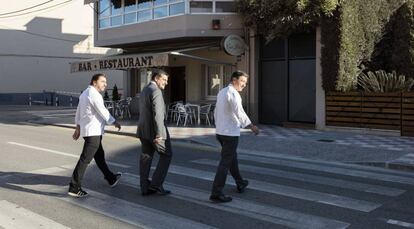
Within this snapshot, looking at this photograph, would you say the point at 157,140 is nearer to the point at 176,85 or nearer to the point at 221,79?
the point at 221,79

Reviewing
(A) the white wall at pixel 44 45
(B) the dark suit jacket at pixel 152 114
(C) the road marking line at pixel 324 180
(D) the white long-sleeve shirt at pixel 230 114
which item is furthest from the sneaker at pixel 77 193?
(A) the white wall at pixel 44 45

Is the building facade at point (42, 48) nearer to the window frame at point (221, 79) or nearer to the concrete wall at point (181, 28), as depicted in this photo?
the concrete wall at point (181, 28)

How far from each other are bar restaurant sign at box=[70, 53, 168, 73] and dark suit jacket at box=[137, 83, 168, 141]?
10.2 meters

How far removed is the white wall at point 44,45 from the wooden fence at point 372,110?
81.7 ft

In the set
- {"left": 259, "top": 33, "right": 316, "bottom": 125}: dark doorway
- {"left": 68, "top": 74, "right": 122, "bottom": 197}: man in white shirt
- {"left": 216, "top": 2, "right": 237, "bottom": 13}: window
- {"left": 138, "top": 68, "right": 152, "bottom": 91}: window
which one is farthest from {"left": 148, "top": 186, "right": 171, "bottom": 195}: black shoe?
{"left": 138, "top": 68, "right": 152, "bottom": 91}: window

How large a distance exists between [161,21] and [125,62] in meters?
2.14

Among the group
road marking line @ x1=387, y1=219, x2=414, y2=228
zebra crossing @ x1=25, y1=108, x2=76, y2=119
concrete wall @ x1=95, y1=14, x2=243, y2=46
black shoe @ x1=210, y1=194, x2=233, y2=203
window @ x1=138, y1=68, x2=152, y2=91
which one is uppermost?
concrete wall @ x1=95, y1=14, x2=243, y2=46

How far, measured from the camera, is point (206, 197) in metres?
7.25

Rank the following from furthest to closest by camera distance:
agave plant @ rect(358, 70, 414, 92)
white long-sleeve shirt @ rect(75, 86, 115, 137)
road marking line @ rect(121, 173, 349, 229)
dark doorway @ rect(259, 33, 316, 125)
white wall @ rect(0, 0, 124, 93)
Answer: white wall @ rect(0, 0, 124, 93), dark doorway @ rect(259, 33, 316, 125), agave plant @ rect(358, 70, 414, 92), white long-sleeve shirt @ rect(75, 86, 115, 137), road marking line @ rect(121, 173, 349, 229)

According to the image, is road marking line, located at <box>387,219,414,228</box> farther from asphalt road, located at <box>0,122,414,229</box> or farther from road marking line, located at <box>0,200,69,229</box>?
road marking line, located at <box>0,200,69,229</box>

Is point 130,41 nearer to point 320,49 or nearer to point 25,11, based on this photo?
point 320,49

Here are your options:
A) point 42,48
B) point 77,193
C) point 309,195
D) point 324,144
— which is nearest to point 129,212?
point 77,193

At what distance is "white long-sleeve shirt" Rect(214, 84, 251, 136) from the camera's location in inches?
274

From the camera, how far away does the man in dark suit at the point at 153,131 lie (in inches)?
279
